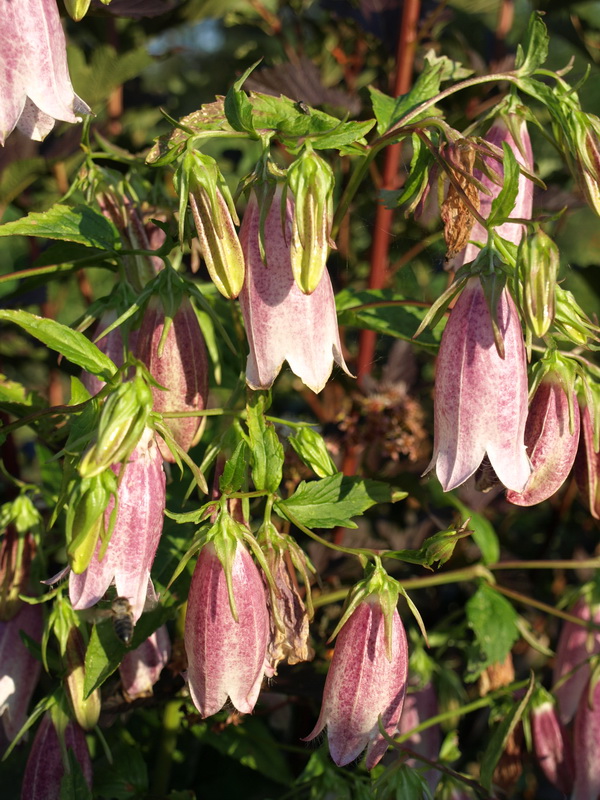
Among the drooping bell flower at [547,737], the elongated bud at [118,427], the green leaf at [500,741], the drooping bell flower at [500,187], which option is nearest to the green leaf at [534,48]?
the drooping bell flower at [500,187]

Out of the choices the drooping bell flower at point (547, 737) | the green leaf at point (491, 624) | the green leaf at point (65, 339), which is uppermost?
the green leaf at point (65, 339)

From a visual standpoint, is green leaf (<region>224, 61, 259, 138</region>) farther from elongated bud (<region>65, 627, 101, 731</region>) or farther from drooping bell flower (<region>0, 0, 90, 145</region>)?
elongated bud (<region>65, 627, 101, 731</region>)

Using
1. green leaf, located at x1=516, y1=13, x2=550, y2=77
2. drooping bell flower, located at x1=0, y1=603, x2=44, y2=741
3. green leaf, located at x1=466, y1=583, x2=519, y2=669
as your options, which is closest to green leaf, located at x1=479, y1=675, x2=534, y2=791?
green leaf, located at x1=466, y1=583, x2=519, y2=669

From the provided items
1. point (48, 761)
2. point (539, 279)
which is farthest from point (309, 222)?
point (48, 761)

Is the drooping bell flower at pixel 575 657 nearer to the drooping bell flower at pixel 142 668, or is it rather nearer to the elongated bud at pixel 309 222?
the drooping bell flower at pixel 142 668

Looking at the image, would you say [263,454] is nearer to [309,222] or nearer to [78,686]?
[309,222]

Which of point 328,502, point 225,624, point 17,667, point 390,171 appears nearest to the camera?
point 225,624
